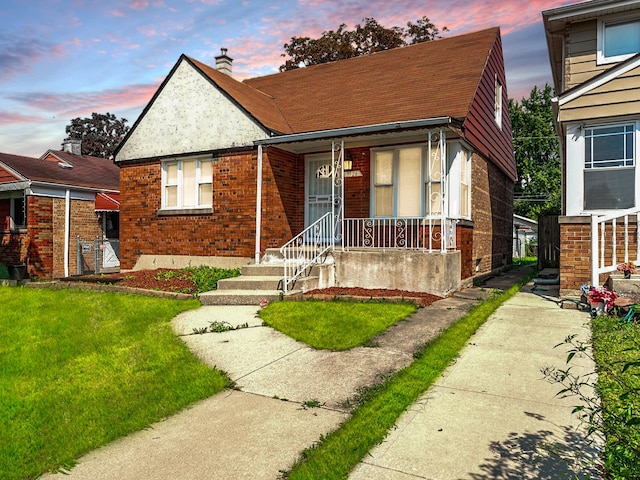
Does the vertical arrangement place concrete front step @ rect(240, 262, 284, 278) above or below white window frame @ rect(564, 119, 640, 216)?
below

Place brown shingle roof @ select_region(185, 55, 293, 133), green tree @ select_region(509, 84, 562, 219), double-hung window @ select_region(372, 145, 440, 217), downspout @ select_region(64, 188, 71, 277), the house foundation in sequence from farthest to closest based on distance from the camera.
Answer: green tree @ select_region(509, 84, 562, 219) < downspout @ select_region(64, 188, 71, 277) < brown shingle roof @ select_region(185, 55, 293, 133) < double-hung window @ select_region(372, 145, 440, 217) < the house foundation

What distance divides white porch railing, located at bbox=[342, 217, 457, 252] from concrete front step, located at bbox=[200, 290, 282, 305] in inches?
101

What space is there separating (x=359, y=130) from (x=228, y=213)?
4565 millimetres

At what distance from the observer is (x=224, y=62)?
15.9 metres

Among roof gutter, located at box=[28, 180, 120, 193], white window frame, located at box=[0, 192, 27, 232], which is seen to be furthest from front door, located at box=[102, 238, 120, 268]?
white window frame, located at box=[0, 192, 27, 232]

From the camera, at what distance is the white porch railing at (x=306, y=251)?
31.3ft

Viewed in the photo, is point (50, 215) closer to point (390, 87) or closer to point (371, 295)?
point (390, 87)

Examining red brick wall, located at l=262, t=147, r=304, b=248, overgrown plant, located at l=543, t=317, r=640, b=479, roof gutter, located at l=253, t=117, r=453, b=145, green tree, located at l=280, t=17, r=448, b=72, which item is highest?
green tree, located at l=280, t=17, r=448, b=72

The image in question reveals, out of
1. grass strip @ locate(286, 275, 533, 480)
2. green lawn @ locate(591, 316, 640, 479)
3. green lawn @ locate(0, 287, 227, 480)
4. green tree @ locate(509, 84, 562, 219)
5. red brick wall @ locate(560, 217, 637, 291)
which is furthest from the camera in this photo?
green tree @ locate(509, 84, 562, 219)

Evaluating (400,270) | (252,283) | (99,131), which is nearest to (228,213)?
(252,283)

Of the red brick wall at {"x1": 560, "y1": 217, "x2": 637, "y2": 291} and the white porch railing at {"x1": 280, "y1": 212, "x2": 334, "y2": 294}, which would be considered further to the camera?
the white porch railing at {"x1": 280, "y1": 212, "x2": 334, "y2": 294}

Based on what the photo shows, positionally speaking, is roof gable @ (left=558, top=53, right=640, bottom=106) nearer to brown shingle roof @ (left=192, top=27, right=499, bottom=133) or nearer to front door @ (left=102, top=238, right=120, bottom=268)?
brown shingle roof @ (left=192, top=27, right=499, bottom=133)

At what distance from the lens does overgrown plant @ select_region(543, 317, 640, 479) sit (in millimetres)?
2670

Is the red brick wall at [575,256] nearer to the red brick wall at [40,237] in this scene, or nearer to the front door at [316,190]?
the front door at [316,190]
